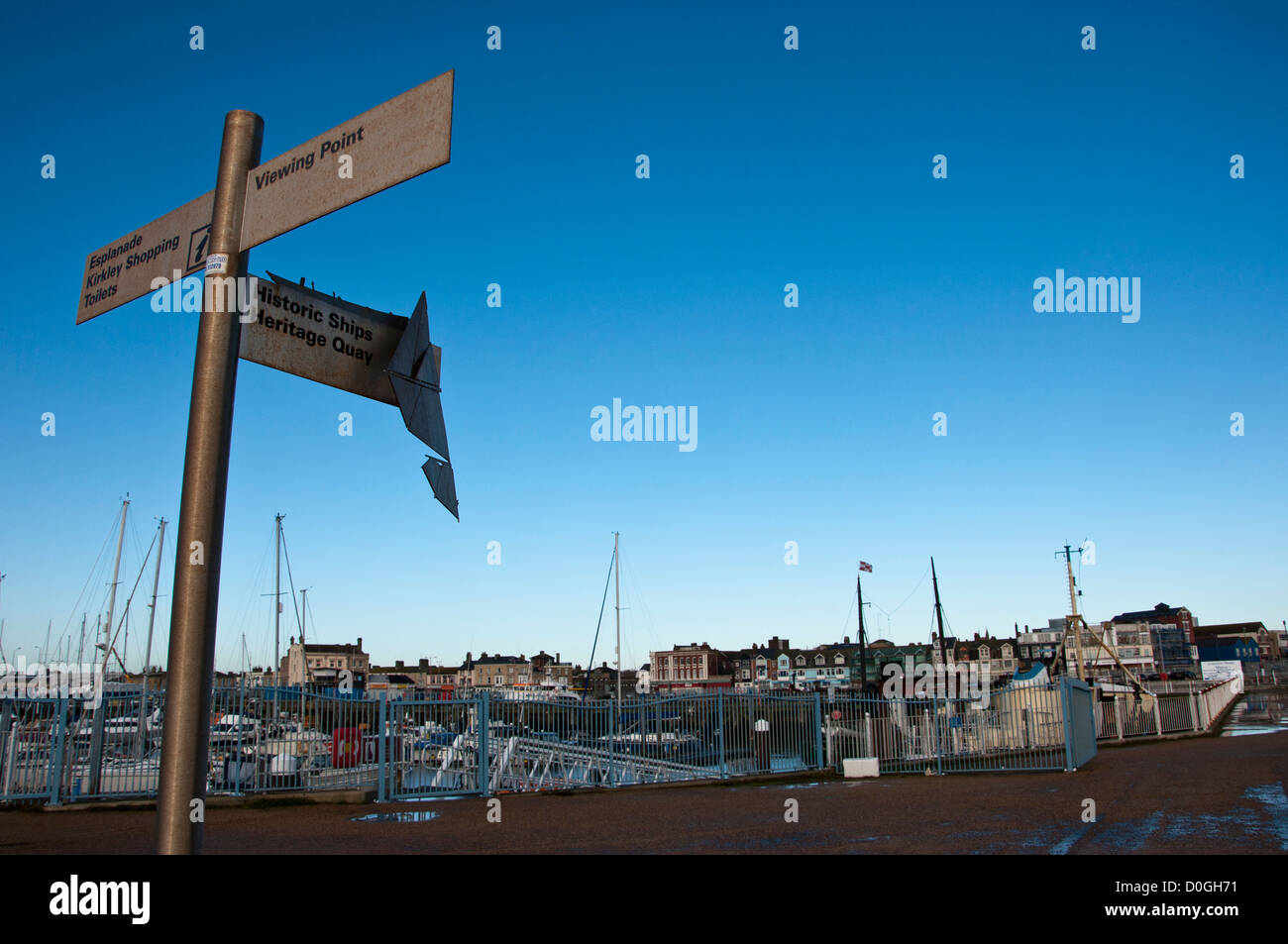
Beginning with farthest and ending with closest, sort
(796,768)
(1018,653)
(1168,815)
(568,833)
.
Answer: (1018,653) → (796,768) → (1168,815) → (568,833)

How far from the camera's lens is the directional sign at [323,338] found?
3.61 m

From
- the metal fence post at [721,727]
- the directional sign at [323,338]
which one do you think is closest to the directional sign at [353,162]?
the directional sign at [323,338]

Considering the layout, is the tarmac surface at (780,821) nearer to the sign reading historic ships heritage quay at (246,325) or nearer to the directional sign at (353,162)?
the sign reading historic ships heritage quay at (246,325)

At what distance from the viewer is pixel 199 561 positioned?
9.98 feet

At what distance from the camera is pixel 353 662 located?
143625 millimetres

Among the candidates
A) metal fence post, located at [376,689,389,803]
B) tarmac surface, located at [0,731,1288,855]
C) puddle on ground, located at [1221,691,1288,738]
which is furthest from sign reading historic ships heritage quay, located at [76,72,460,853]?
puddle on ground, located at [1221,691,1288,738]

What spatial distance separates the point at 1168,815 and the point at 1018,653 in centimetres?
12529

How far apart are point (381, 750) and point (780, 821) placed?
22.5ft

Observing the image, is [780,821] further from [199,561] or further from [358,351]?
[199,561]

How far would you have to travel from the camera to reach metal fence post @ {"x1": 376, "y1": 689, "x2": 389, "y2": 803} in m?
14.4

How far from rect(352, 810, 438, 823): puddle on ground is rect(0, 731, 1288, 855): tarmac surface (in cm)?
3

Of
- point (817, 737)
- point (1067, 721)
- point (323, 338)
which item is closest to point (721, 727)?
point (817, 737)
